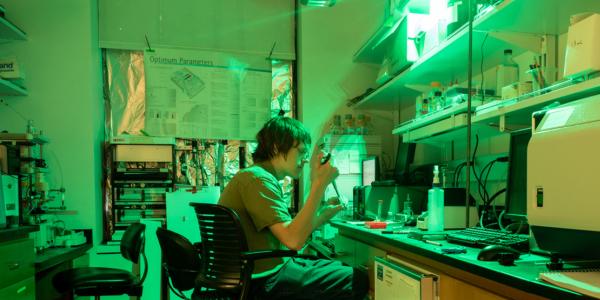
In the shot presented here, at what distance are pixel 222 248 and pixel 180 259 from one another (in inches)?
8.6

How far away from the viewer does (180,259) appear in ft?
4.84

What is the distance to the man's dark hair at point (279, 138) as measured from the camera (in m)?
1.66

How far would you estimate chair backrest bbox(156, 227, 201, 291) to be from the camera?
4.76 ft

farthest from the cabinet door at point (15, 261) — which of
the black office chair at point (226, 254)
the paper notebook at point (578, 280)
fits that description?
the paper notebook at point (578, 280)

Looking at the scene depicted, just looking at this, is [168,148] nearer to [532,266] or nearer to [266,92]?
[266,92]

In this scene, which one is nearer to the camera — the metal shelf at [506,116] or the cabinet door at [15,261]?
the metal shelf at [506,116]

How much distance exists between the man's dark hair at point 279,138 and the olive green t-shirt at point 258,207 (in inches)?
7.4

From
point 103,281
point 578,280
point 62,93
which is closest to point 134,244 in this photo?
point 103,281

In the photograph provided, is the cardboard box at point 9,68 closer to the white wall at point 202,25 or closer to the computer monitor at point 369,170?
the white wall at point 202,25

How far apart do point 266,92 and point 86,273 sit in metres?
1.86

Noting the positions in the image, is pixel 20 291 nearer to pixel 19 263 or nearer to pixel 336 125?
pixel 19 263

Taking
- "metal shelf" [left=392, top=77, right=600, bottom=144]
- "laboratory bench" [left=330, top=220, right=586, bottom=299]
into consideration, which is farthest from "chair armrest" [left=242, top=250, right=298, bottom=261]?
"metal shelf" [left=392, top=77, right=600, bottom=144]

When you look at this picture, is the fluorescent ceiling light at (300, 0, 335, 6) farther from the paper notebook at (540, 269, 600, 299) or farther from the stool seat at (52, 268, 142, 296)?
the paper notebook at (540, 269, 600, 299)

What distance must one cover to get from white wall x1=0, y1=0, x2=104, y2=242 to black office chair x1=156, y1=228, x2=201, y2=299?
155 cm
